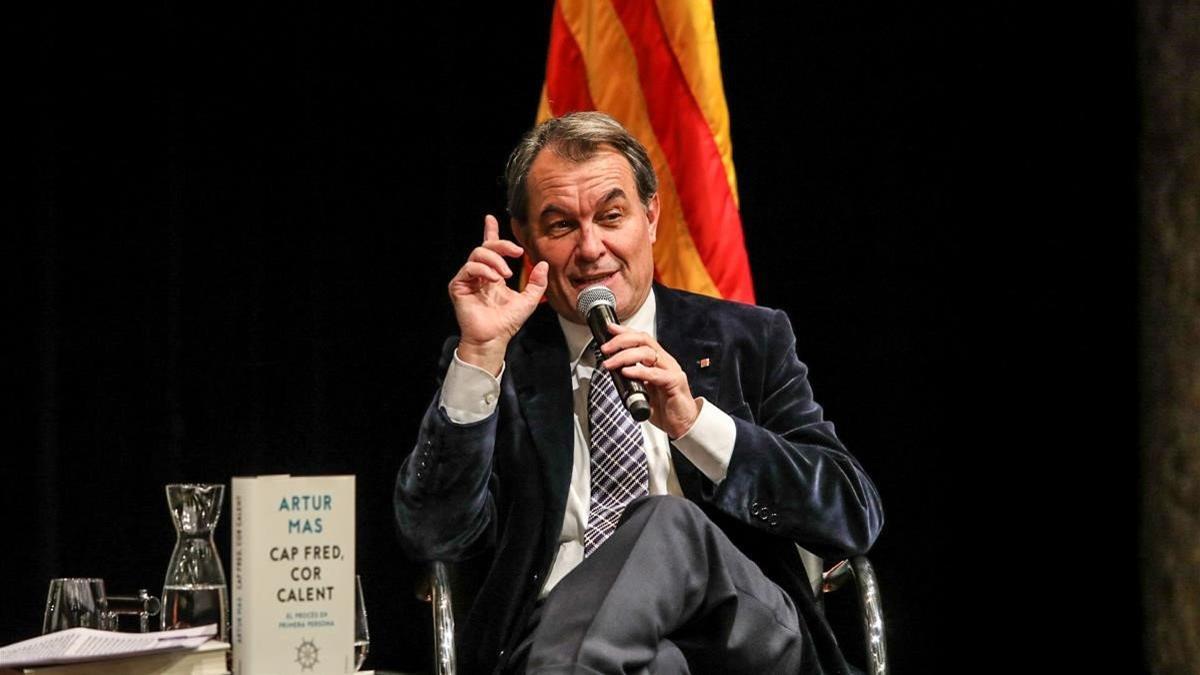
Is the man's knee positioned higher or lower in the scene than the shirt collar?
lower

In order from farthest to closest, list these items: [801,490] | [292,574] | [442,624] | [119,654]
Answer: [801,490], [442,624], [119,654], [292,574]

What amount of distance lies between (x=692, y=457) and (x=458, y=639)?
487 millimetres

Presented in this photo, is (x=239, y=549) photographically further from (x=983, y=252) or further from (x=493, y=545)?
(x=983, y=252)

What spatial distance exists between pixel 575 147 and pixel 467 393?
477mm

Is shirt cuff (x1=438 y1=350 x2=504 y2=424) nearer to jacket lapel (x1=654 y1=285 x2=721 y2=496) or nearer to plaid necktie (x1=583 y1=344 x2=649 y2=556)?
plaid necktie (x1=583 y1=344 x2=649 y2=556)

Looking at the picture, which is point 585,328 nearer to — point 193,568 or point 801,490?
point 801,490

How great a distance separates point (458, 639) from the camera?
2.11 metres

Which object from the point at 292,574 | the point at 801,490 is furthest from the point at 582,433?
the point at 292,574

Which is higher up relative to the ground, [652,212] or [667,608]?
[652,212]

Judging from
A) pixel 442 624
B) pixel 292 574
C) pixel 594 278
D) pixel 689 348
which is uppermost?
pixel 594 278

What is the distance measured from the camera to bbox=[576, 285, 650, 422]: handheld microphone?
5.70 ft

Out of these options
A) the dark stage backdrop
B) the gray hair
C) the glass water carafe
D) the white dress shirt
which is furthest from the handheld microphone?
the dark stage backdrop

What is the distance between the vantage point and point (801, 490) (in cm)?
198

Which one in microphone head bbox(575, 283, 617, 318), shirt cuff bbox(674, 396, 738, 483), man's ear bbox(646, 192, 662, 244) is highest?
man's ear bbox(646, 192, 662, 244)
